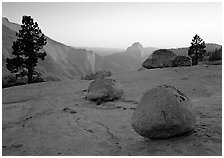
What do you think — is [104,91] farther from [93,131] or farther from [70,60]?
[70,60]

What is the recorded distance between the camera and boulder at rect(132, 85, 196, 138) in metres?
4.56

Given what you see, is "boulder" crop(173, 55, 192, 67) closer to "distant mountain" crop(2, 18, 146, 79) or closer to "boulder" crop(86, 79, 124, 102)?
"boulder" crop(86, 79, 124, 102)

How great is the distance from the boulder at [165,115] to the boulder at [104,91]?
5.82 m

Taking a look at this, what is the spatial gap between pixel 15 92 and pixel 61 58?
66459 mm

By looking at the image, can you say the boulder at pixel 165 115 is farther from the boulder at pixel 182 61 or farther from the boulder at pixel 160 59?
the boulder at pixel 160 59

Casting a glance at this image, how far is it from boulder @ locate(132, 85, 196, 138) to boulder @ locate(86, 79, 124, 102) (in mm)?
5821

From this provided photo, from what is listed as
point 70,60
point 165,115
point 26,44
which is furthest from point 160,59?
point 70,60

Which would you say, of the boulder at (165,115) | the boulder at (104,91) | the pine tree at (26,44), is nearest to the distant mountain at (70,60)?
the pine tree at (26,44)

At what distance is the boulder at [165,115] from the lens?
456 centimetres

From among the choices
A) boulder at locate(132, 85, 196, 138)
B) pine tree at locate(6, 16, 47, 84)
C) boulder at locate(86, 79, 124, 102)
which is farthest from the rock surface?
pine tree at locate(6, 16, 47, 84)

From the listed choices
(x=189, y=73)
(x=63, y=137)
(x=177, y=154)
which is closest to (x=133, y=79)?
(x=189, y=73)

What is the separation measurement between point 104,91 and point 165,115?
21.0ft

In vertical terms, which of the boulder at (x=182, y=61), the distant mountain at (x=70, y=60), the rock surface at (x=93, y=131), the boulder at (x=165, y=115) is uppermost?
the distant mountain at (x=70, y=60)

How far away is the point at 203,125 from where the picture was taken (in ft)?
17.8
